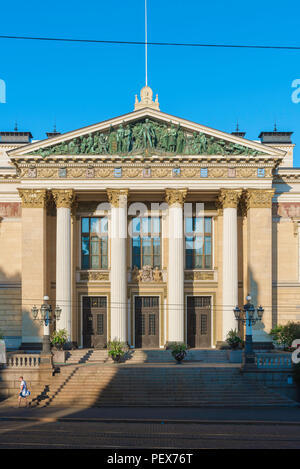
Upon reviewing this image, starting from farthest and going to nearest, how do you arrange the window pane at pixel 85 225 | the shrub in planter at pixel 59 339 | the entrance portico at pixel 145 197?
the window pane at pixel 85 225 → the entrance portico at pixel 145 197 → the shrub in planter at pixel 59 339

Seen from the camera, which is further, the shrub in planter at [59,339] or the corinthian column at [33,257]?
the corinthian column at [33,257]

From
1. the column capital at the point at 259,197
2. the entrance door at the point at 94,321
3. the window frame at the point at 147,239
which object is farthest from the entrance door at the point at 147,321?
the column capital at the point at 259,197

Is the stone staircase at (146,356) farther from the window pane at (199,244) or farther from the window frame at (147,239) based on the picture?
the window pane at (199,244)

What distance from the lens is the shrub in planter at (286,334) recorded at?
121ft

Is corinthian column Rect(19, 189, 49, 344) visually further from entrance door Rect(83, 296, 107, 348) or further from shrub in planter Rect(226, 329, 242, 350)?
shrub in planter Rect(226, 329, 242, 350)

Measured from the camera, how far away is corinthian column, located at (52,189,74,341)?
38.8m

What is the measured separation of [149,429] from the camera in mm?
21578

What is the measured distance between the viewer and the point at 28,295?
128ft

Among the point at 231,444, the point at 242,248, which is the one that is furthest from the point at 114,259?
the point at 231,444

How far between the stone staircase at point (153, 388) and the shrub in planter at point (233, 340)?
511 centimetres

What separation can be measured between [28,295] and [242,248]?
14655 mm
